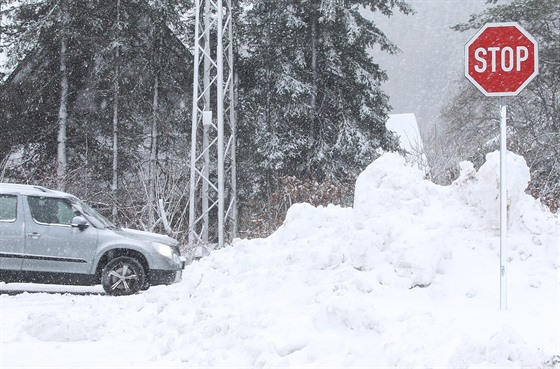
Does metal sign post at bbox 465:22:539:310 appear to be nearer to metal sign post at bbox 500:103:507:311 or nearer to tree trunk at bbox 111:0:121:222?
metal sign post at bbox 500:103:507:311

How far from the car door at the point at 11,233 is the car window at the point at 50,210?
0.21 metres

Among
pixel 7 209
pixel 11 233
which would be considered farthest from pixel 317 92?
pixel 11 233

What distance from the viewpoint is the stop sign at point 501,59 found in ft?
23.4

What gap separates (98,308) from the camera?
9.11m

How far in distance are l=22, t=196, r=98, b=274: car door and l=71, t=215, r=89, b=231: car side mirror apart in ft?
0.15

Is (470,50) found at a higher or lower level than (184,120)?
lower

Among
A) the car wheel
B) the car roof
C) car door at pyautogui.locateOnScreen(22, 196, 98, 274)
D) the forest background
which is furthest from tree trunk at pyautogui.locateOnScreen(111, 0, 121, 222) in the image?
the car wheel

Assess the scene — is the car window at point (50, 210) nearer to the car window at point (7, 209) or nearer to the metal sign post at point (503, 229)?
the car window at point (7, 209)

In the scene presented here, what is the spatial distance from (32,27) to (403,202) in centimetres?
1955

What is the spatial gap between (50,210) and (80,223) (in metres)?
0.55

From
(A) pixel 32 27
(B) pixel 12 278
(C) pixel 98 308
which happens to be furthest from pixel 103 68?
(C) pixel 98 308

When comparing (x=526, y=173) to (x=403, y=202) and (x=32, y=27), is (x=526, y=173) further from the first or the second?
(x=32, y=27)

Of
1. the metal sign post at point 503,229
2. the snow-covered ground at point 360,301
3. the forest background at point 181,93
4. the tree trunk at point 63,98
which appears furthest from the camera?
the forest background at point 181,93

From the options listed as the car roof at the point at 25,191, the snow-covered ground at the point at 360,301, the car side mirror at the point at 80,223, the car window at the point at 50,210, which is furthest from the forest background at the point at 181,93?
the snow-covered ground at the point at 360,301
